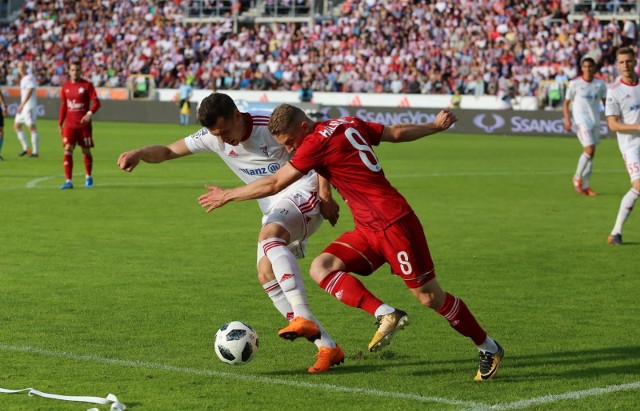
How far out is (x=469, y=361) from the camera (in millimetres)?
7309

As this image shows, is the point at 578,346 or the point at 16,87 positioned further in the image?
the point at 16,87

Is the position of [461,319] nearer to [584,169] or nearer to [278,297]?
[278,297]

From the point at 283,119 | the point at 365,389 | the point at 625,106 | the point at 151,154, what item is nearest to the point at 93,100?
the point at 625,106

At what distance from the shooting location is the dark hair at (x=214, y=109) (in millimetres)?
7062

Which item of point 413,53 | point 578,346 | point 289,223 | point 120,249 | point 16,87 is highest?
point 289,223

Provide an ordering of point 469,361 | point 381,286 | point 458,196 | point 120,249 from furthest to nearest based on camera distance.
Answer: point 458,196 < point 120,249 < point 381,286 < point 469,361

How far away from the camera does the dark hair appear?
7.06 metres

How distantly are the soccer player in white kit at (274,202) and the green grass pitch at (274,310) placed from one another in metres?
0.32

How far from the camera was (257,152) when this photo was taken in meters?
7.73

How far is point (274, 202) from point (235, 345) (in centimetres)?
131

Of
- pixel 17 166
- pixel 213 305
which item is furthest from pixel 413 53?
pixel 213 305

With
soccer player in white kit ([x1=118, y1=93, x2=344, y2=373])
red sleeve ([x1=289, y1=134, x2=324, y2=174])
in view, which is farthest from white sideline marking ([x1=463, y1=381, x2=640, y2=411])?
red sleeve ([x1=289, y1=134, x2=324, y2=174])

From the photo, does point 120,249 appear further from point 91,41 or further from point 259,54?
point 91,41

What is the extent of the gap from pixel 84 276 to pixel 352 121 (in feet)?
15.4
